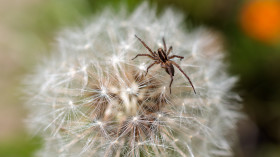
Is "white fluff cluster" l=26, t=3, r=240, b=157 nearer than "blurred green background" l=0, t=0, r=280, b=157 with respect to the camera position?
Yes

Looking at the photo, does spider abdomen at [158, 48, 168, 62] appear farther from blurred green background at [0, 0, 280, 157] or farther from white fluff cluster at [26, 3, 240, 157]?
blurred green background at [0, 0, 280, 157]

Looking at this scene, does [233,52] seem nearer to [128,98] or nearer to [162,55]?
[162,55]

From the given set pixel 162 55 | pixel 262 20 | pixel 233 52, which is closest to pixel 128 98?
pixel 162 55

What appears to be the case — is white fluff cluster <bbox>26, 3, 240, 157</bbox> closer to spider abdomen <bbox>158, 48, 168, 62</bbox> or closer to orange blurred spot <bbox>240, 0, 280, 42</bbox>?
spider abdomen <bbox>158, 48, 168, 62</bbox>

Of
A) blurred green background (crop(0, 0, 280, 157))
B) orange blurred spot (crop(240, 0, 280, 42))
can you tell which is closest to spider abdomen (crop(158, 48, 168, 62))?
blurred green background (crop(0, 0, 280, 157))

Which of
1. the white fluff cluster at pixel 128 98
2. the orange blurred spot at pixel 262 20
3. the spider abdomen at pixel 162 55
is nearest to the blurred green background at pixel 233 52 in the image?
the orange blurred spot at pixel 262 20

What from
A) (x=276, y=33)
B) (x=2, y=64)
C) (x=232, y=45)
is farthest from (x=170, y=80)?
(x=2, y=64)

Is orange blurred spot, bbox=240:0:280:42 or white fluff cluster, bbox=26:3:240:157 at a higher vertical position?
orange blurred spot, bbox=240:0:280:42

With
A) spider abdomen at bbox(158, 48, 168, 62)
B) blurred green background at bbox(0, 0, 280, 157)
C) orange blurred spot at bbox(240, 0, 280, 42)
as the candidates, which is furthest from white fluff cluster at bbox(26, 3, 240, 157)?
orange blurred spot at bbox(240, 0, 280, 42)
